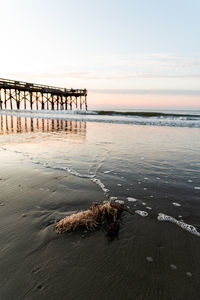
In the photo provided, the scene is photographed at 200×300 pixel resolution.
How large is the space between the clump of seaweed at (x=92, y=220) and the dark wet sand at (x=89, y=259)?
0.13m

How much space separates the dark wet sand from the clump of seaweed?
0.13 meters

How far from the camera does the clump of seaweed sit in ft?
7.77

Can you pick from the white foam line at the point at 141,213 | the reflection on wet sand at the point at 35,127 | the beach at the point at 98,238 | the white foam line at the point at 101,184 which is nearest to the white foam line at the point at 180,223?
the beach at the point at 98,238

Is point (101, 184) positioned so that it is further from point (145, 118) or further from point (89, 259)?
point (145, 118)

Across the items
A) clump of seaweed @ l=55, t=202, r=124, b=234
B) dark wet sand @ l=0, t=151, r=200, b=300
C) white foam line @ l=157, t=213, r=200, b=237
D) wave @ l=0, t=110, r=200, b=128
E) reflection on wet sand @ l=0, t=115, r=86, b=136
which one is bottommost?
dark wet sand @ l=0, t=151, r=200, b=300

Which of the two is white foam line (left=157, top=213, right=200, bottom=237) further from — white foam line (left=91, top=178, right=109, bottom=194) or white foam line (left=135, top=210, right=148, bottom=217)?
white foam line (left=91, top=178, right=109, bottom=194)

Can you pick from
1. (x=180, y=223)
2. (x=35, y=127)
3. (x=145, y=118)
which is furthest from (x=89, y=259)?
(x=145, y=118)

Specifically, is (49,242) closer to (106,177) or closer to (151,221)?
(151,221)

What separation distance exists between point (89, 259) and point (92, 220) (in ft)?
1.92

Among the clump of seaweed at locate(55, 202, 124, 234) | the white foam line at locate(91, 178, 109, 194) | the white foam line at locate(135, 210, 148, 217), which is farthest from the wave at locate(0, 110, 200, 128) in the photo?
the clump of seaweed at locate(55, 202, 124, 234)

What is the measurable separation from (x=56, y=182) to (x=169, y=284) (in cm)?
285

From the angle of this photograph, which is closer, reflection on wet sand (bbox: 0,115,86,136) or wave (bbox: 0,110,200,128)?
reflection on wet sand (bbox: 0,115,86,136)

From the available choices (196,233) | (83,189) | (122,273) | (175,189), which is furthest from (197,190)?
(122,273)

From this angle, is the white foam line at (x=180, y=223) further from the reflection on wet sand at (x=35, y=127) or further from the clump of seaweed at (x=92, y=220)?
the reflection on wet sand at (x=35, y=127)
